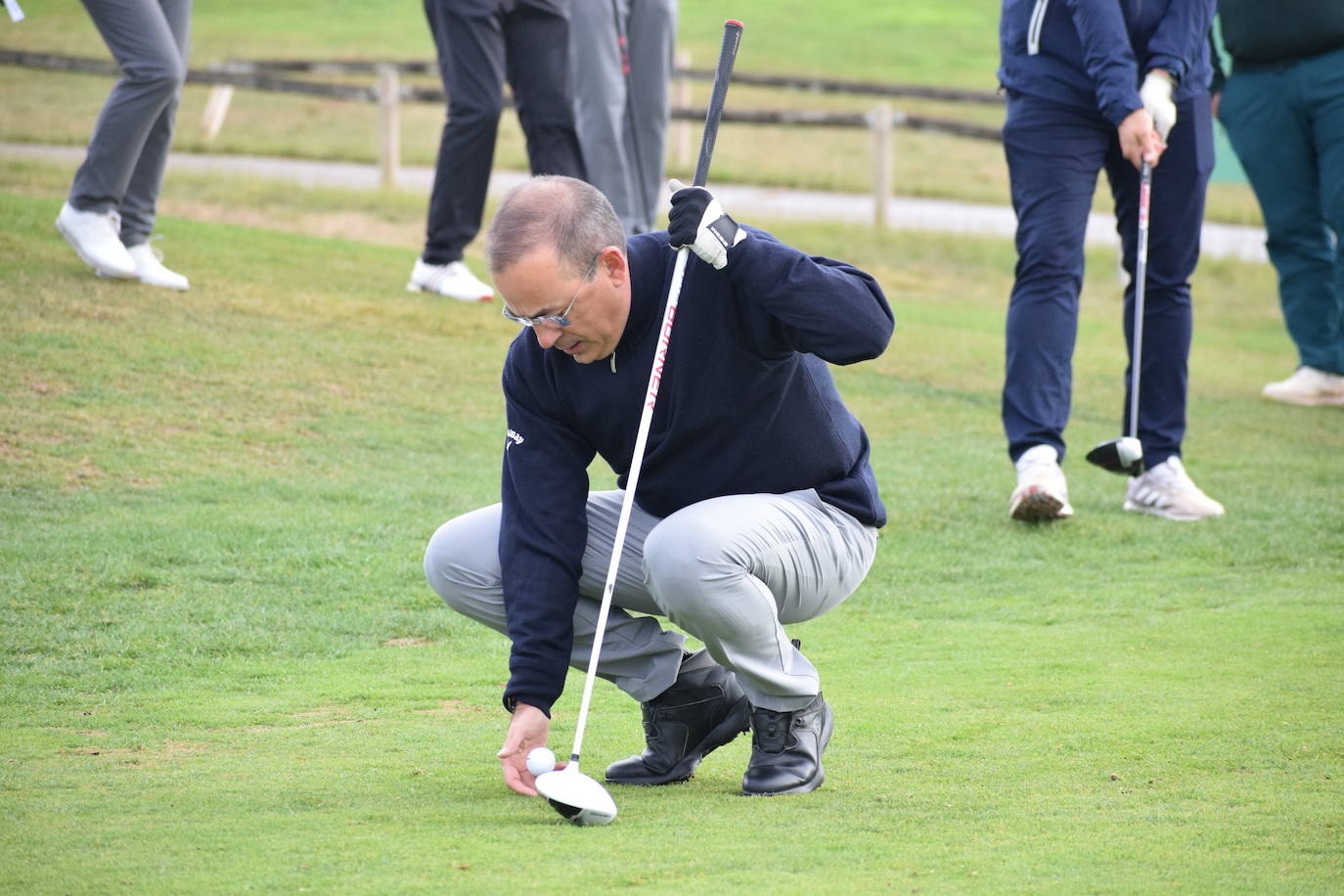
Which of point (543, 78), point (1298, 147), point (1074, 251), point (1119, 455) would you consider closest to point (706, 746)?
point (1119, 455)

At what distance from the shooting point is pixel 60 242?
8211 mm

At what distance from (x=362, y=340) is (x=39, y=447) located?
2.14m

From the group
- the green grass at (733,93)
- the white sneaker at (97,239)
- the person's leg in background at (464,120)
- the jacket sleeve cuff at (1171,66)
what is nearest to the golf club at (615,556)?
the jacket sleeve cuff at (1171,66)

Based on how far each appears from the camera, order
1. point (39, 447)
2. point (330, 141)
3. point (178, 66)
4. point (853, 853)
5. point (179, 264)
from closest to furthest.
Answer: point (853, 853) < point (39, 447) < point (178, 66) < point (179, 264) < point (330, 141)

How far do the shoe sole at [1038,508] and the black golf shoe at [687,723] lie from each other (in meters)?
2.35

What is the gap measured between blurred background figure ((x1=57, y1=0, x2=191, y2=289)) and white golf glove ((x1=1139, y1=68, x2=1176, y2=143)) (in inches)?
156

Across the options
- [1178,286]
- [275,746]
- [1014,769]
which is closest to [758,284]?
[1014,769]

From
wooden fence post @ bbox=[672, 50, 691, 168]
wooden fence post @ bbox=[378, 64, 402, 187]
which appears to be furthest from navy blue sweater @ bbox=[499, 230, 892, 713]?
wooden fence post @ bbox=[672, 50, 691, 168]

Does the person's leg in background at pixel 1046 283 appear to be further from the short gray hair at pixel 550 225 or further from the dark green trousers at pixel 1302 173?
the short gray hair at pixel 550 225

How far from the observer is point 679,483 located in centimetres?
351

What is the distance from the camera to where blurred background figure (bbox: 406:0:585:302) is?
8.21m

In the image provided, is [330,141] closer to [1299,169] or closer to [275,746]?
[1299,169]

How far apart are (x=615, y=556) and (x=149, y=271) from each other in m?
5.11

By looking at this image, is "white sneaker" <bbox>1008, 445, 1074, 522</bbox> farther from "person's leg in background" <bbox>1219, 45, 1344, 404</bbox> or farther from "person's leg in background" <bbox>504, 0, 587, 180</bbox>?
"person's leg in background" <bbox>504, 0, 587, 180</bbox>
